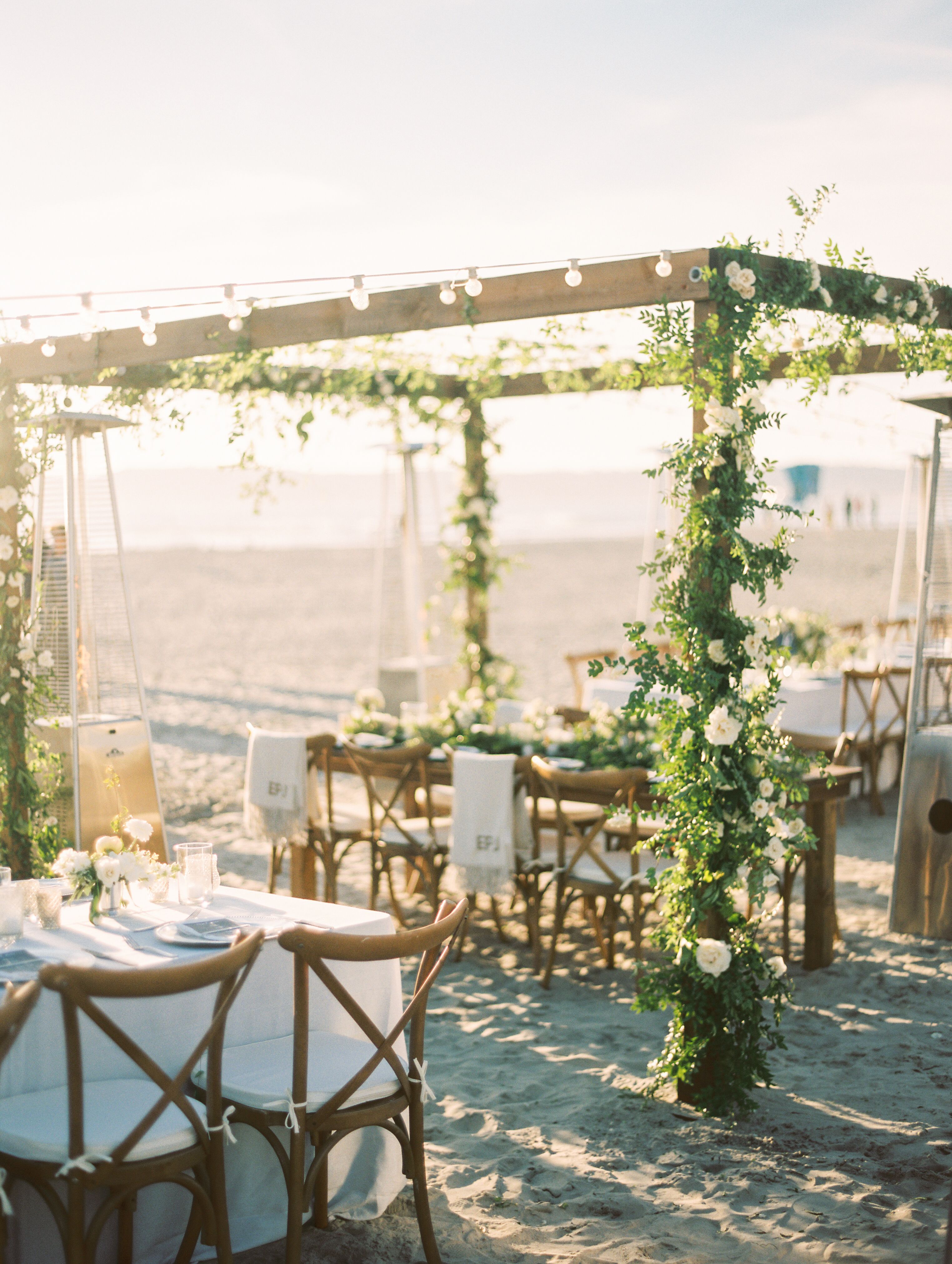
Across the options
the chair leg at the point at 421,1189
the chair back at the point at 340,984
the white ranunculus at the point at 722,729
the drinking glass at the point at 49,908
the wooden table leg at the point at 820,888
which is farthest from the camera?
the wooden table leg at the point at 820,888

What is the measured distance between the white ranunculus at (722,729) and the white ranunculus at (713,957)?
583 mm

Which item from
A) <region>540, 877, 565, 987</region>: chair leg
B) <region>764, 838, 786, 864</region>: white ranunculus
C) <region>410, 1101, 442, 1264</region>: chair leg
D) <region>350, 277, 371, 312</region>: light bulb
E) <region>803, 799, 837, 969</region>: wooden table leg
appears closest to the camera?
<region>410, 1101, 442, 1264</region>: chair leg

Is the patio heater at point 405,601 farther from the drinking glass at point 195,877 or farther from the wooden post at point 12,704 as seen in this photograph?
Answer: the drinking glass at point 195,877

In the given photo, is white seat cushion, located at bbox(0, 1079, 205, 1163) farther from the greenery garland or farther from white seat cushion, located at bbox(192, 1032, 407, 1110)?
the greenery garland

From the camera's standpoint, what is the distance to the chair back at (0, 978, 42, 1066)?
198 centimetres

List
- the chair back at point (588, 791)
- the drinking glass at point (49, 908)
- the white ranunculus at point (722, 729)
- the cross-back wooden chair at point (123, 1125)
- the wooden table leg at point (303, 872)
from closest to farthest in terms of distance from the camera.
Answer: the cross-back wooden chair at point (123, 1125), the drinking glass at point (49, 908), the white ranunculus at point (722, 729), the chair back at point (588, 791), the wooden table leg at point (303, 872)

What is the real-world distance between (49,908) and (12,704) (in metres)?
2.39

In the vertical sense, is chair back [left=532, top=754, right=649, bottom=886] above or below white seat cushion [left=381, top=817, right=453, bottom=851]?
above

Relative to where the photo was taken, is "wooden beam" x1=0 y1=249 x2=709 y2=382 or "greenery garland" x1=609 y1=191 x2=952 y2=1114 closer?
"greenery garland" x1=609 y1=191 x2=952 y2=1114

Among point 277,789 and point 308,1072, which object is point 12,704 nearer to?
A: point 277,789

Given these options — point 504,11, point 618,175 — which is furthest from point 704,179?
point 504,11

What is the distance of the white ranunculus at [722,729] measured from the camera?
3.32m

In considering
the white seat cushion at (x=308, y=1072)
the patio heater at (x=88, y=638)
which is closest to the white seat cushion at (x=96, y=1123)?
the white seat cushion at (x=308, y=1072)

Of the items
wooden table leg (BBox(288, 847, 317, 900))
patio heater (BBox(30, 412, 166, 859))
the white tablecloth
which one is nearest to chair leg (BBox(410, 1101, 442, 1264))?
the white tablecloth
